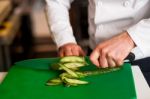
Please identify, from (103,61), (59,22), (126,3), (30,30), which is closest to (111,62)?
(103,61)

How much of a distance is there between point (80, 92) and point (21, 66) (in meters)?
0.27

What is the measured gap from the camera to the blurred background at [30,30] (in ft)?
8.24

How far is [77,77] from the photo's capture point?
982 mm

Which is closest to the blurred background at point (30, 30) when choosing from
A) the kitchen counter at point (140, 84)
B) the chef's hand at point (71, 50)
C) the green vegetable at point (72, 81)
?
the chef's hand at point (71, 50)

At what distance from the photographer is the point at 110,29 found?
1191 millimetres

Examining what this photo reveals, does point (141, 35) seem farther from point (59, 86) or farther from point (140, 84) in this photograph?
point (59, 86)

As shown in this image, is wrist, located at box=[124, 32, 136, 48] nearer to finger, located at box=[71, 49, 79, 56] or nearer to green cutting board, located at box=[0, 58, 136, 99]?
green cutting board, located at box=[0, 58, 136, 99]

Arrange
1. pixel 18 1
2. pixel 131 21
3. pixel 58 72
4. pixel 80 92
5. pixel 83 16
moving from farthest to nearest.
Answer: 1. pixel 18 1
2. pixel 83 16
3. pixel 131 21
4. pixel 58 72
5. pixel 80 92

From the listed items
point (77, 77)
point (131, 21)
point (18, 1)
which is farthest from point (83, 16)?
point (77, 77)

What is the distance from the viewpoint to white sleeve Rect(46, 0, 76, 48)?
122cm

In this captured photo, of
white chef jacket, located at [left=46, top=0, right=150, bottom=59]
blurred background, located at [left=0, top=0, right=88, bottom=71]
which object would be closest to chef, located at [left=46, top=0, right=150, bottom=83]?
white chef jacket, located at [left=46, top=0, right=150, bottom=59]

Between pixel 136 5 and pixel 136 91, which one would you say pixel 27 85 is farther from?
pixel 136 5

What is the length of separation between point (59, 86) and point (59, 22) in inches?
14.7

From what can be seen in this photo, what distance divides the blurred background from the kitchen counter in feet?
4.53
